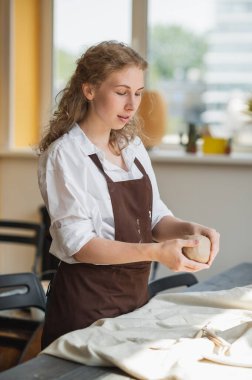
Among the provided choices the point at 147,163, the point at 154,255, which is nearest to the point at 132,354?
the point at 154,255

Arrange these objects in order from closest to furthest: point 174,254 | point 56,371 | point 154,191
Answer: point 56,371
point 174,254
point 154,191

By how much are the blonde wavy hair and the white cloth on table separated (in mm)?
468

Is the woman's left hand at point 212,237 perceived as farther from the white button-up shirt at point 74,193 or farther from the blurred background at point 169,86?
the blurred background at point 169,86

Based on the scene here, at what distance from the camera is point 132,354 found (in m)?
1.36

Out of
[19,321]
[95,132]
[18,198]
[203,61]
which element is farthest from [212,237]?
[18,198]

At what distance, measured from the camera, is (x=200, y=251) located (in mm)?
1569

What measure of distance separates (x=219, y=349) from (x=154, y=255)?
0.83 feet

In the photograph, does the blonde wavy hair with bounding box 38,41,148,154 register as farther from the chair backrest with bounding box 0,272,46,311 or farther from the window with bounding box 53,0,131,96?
the window with bounding box 53,0,131,96

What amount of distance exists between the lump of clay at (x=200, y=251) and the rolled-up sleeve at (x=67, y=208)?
0.22 metres

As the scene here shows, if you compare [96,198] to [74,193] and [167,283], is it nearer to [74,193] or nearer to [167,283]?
[74,193]

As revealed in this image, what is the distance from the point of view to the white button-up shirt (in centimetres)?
163

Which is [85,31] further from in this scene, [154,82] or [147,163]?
[147,163]

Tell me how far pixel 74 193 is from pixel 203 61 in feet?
8.86

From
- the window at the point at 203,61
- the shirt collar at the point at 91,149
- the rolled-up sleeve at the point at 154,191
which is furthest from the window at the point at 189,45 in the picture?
the shirt collar at the point at 91,149
